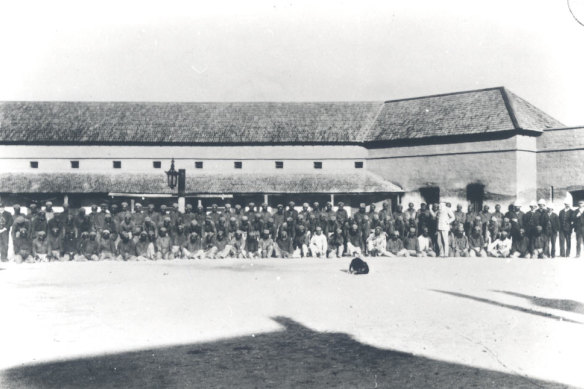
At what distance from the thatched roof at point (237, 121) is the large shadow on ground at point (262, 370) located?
26526 mm

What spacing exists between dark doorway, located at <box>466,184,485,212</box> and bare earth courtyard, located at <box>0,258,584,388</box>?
16370 mm

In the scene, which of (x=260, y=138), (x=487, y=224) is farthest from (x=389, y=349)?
(x=260, y=138)

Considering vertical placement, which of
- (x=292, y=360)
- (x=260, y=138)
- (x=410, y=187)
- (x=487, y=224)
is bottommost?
(x=292, y=360)

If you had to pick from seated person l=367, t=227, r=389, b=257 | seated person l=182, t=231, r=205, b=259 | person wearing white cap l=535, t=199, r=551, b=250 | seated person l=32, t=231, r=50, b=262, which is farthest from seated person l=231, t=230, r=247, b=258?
person wearing white cap l=535, t=199, r=551, b=250

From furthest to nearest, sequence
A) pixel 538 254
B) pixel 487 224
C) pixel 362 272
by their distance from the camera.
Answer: pixel 487 224 < pixel 538 254 < pixel 362 272

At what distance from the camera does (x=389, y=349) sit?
21.5ft

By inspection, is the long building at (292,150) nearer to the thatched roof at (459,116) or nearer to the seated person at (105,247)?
the thatched roof at (459,116)

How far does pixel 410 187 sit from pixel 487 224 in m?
13.2

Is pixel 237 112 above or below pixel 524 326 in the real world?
above

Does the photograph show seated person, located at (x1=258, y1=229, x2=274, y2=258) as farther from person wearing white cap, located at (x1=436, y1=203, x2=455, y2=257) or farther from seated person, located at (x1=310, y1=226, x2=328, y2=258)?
person wearing white cap, located at (x1=436, y1=203, x2=455, y2=257)

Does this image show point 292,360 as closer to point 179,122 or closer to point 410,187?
point 410,187

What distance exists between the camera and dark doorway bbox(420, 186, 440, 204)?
1216 inches

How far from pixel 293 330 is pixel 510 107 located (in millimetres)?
25789

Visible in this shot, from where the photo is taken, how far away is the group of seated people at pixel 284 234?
17422mm
